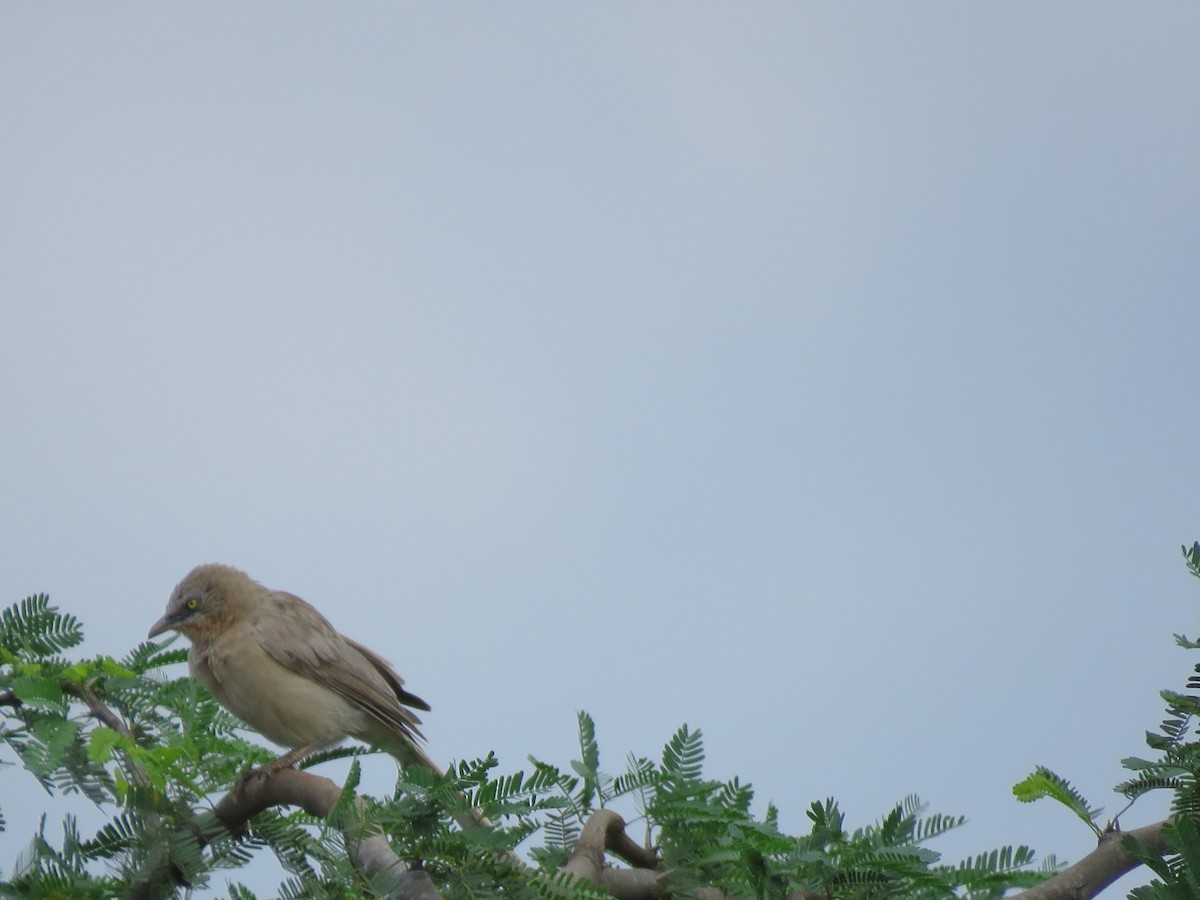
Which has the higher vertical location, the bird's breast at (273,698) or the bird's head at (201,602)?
the bird's head at (201,602)

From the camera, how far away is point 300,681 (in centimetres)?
567

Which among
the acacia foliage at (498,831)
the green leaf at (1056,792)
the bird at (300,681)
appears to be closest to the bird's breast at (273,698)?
the bird at (300,681)

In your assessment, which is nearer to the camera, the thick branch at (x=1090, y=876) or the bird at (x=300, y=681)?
the thick branch at (x=1090, y=876)

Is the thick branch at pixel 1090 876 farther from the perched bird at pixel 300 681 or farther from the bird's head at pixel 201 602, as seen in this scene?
the bird's head at pixel 201 602

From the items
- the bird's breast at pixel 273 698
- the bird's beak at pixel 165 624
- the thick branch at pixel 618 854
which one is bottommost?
the thick branch at pixel 618 854

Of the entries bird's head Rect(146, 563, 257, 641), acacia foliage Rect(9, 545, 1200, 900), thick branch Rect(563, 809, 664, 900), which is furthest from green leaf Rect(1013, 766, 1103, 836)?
bird's head Rect(146, 563, 257, 641)

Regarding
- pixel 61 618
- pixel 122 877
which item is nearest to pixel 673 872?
pixel 122 877

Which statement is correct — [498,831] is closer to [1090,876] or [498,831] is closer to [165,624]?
[1090,876]

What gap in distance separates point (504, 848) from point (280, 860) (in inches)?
30.6

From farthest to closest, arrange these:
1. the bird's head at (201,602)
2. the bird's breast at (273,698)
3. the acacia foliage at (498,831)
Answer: the bird's head at (201,602)
the bird's breast at (273,698)
the acacia foliage at (498,831)

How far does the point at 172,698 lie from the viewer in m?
4.36

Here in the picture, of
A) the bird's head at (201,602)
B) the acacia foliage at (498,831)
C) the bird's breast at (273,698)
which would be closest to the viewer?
the acacia foliage at (498,831)

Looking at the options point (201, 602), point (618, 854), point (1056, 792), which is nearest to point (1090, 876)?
point (1056, 792)

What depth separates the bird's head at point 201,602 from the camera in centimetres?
611
